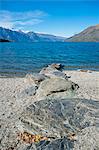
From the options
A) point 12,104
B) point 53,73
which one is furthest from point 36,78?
point 12,104

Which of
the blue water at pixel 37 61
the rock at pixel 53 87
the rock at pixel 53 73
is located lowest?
the blue water at pixel 37 61

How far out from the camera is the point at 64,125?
1118 cm

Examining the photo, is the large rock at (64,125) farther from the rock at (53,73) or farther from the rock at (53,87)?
the rock at (53,73)

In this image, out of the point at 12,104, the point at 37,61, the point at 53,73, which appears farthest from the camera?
the point at 37,61

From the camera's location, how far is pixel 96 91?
2108 centimetres

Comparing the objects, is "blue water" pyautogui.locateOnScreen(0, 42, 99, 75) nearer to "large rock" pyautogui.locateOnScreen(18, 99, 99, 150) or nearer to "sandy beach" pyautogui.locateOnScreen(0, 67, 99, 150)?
"sandy beach" pyautogui.locateOnScreen(0, 67, 99, 150)

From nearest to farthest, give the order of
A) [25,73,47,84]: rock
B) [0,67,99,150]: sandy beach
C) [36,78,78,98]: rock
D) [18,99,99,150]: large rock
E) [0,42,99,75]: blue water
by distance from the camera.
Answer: [18,99,99,150]: large rock → [0,67,99,150]: sandy beach → [36,78,78,98]: rock → [25,73,47,84]: rock → [0,42,99,75]: blue water

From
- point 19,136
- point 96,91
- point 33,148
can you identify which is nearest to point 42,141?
point 33,148

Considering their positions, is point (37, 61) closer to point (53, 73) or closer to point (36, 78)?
point (53, 73)

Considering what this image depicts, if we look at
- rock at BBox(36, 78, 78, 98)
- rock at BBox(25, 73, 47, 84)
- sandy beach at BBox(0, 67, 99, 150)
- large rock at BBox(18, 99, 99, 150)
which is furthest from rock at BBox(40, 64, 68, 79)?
large rock at BBox(18, 99, 99, 150)

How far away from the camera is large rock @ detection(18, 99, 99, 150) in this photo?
1017 centimetres

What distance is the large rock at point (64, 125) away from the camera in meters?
10.2

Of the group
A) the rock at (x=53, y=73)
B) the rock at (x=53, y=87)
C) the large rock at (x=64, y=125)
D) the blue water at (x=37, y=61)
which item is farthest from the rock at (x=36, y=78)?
the blue water at (x=37, y=61)

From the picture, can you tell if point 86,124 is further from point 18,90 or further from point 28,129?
point 18,90
